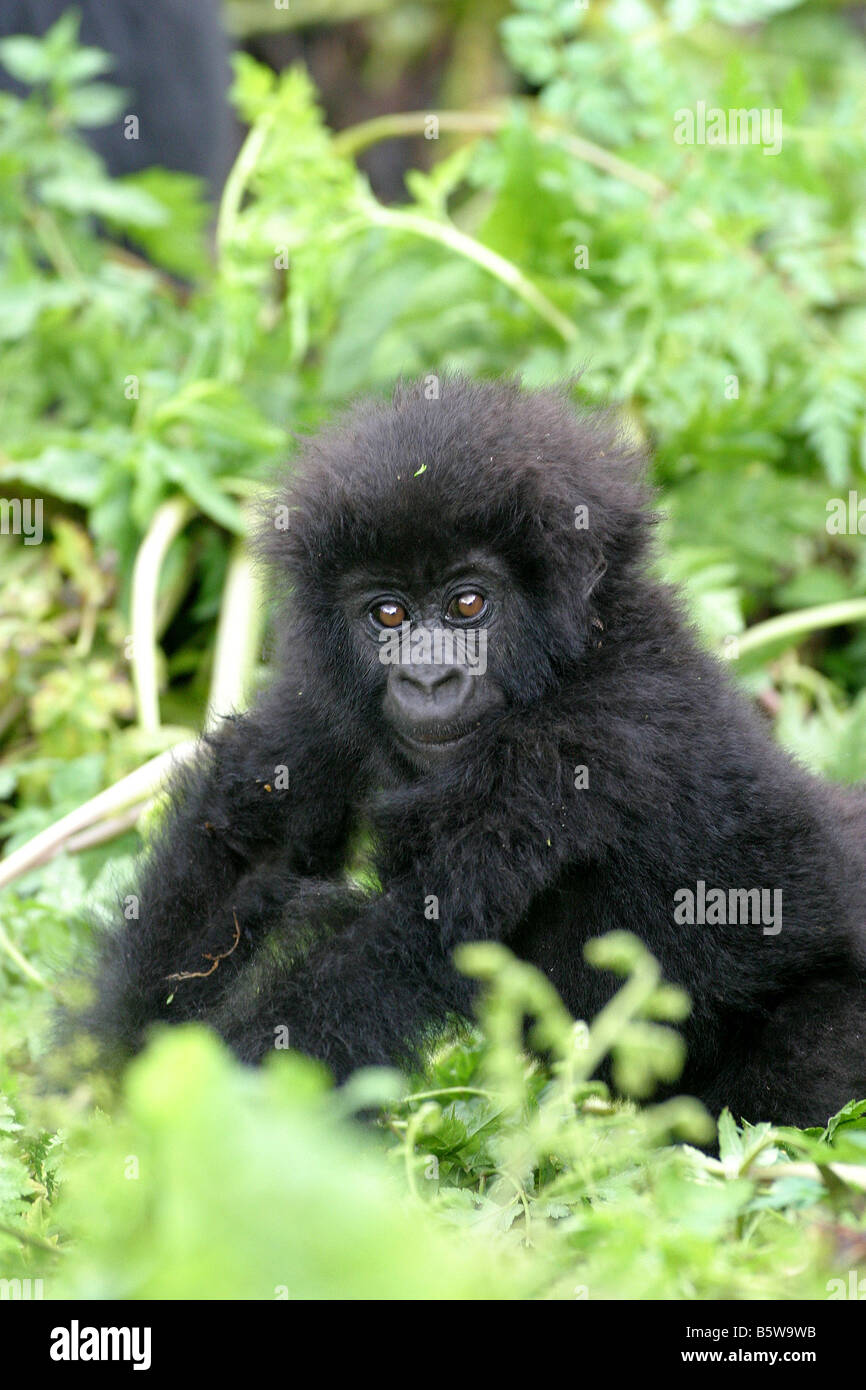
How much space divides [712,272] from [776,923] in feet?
9.50

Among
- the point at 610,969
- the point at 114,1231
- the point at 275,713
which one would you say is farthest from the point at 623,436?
the point at 114,1231

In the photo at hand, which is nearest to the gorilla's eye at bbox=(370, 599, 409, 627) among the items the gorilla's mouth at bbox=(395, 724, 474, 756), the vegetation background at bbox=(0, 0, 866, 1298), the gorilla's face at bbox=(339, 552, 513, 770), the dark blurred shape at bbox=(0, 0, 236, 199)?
the gorilla's face at bbox=(339, 552, 513, 770)

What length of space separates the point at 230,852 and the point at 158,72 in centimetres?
509

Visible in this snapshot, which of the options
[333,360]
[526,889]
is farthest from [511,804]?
[333,360]

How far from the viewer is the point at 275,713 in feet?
12.3

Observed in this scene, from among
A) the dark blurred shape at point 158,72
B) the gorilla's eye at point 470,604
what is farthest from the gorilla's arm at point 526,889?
the dark blurred shape at point 158,72

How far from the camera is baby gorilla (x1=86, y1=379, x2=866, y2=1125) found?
321 centimetres

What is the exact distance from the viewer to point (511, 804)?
3.21 metres

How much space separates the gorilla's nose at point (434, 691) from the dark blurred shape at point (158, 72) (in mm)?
4691

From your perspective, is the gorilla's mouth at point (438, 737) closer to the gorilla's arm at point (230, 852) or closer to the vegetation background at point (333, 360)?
the gorilla's arm at point (230, 852)

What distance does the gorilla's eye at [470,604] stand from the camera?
134 inches

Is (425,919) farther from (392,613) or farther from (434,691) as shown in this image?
(392,613)
